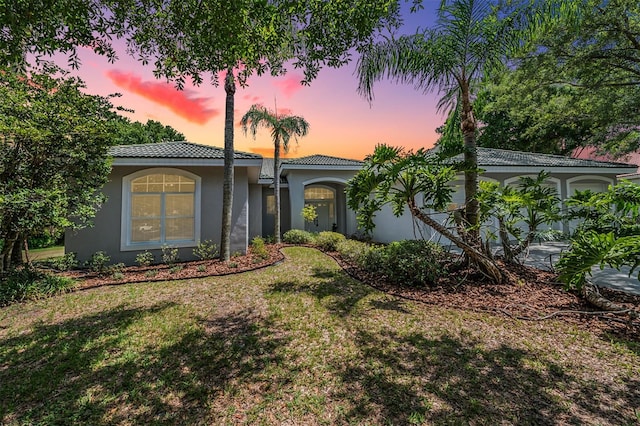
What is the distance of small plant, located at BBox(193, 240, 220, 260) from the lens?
365 inches

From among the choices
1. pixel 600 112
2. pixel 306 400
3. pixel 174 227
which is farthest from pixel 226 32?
pixel 600 112

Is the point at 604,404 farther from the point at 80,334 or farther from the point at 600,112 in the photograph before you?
the point at 600,112

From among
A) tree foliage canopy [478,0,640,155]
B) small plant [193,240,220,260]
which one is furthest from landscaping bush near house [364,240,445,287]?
small plant [193,240,220,260]

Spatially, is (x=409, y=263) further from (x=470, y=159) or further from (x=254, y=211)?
(x=254, y=211)

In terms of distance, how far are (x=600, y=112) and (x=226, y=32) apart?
1652 centimetres

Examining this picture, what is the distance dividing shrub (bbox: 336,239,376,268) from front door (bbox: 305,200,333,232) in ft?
20.3

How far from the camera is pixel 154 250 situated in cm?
924

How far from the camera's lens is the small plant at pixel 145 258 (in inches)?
339

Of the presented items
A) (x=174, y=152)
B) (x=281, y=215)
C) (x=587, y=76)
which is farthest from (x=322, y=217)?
(x=587, y=76)

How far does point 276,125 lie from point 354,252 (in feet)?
26.4

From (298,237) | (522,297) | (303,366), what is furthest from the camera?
(298,237)

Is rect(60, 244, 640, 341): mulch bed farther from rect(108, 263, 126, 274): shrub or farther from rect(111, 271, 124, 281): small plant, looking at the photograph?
rect(108, 263, 126, 274): shrub

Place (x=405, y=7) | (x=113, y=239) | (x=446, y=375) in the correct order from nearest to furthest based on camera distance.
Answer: (x=446, y=375) → (x=405, y=7) → (x=113, y=239)

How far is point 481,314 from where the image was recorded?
4902 mm
